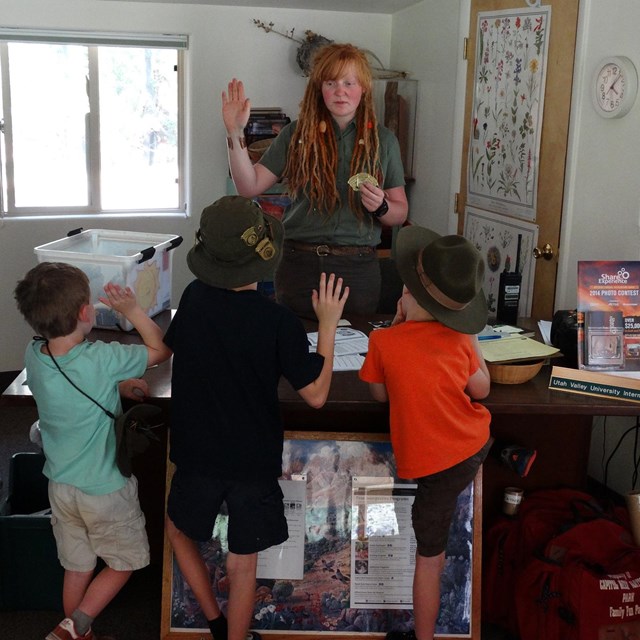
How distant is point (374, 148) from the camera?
9.14 feet

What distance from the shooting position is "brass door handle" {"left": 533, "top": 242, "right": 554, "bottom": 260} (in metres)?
3.47

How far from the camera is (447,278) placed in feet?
6.40

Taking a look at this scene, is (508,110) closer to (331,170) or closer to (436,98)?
(436,98)

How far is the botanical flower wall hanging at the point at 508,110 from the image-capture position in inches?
138

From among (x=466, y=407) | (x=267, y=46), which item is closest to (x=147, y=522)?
(x=466, y=407)

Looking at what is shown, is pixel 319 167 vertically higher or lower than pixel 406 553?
higher

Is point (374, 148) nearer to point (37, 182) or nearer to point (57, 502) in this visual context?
point (57, 502)

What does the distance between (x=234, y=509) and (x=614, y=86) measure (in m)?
2.03

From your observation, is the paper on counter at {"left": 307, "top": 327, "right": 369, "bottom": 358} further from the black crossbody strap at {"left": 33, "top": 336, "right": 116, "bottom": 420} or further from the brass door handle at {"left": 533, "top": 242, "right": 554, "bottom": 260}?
the brass door handle at {"left": 533, "top": 242, "right": 554, "bottom": 260}

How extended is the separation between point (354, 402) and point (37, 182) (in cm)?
336

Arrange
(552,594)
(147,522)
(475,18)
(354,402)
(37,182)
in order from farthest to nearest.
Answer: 1. (37,182)
2. (475,18)
3. (147,522)
4. (552,594)
5. (354,402)

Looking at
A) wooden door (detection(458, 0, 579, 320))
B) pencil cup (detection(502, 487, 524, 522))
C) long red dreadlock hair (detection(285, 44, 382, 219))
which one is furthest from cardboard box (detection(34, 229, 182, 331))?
wooden door (detection(458, 0, 579, 320))

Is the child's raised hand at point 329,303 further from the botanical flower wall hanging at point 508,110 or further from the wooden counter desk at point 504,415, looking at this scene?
the botanical flower wall hanging at point 508,110

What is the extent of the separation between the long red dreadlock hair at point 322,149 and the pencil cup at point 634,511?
3.88 ft
